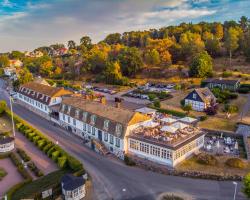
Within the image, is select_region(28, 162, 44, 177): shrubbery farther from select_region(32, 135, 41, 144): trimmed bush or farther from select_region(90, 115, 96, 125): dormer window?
select_region(90, 115, 96, 125): dormer window

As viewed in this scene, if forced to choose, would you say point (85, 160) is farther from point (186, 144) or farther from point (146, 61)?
point (146, 61)

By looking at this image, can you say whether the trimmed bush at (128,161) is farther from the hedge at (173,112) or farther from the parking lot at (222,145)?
the hedge at (173,112)

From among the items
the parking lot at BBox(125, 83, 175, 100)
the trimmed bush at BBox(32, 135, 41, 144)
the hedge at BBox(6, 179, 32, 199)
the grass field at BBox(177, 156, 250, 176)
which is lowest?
the hedge at BBox(6, 179, 32, 199)

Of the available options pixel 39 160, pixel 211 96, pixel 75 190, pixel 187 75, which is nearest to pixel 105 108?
pixel 39 160

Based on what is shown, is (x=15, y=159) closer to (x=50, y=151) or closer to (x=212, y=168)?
(x=50, y=151)

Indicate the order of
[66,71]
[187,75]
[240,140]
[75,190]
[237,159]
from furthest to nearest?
[66,71] → [187,75] → [240,140] → [237,159] → [75,190]

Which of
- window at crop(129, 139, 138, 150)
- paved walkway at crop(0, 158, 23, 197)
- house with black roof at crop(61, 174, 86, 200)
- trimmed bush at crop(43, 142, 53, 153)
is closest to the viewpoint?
house with black roof at crop(61, 174, 86, 200)

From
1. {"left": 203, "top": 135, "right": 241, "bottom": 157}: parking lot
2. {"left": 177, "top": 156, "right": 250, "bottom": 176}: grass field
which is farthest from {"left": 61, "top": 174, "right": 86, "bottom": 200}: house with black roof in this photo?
{"left": 203, "top": 135, "right": 241, "bottom": 157}: parking lot
